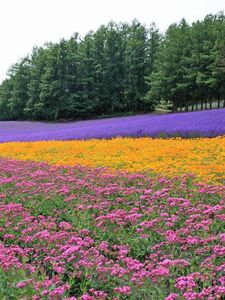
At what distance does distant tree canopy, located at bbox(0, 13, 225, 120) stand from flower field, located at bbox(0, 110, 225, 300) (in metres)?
33.7

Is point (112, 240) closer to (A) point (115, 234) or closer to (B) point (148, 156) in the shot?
(A) point (115, 234)

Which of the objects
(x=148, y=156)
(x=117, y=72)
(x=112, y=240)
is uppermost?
(x=117, y=72)

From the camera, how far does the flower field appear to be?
391 cm

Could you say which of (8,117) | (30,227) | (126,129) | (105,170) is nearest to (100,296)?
(30,227)

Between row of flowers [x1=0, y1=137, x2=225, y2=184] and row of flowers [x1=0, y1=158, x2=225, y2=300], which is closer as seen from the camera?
row of flowers [x1=0, y1=158, x2=225, y2=300]

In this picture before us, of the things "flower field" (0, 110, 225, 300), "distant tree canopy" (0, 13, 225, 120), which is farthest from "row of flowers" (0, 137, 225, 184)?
"distant tree canopy" (0, 13, 225, 120)

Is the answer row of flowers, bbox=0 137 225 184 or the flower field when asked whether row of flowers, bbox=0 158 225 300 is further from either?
row of flowers, bbox=0 137 225 184

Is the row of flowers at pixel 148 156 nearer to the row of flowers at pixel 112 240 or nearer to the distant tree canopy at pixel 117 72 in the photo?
the row of flowers at pixel 112 240

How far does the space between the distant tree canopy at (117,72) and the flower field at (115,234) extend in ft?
111

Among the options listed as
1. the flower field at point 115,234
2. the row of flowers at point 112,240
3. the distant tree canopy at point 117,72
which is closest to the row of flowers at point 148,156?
the flower field at point 115,234

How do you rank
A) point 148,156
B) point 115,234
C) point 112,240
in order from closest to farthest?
point 115,234
point 112,240
point 148,156

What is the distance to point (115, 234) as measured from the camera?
5.59 meters

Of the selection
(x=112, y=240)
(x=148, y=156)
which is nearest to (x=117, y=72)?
(x=148, y=156)

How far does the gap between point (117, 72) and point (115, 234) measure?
4787 cm
